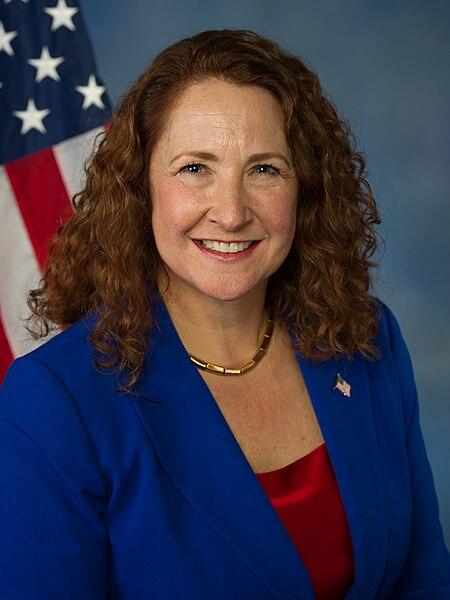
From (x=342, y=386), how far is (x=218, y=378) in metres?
0.35

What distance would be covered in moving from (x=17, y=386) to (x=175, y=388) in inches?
15.3

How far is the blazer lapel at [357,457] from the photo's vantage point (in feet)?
7.86

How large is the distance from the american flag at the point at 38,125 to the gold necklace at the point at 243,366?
1186 mm

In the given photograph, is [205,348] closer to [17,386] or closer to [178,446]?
[178,446]

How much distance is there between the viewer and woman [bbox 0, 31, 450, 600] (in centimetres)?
209

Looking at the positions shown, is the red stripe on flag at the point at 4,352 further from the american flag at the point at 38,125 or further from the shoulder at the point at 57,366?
the shoulder at the point at 57,366

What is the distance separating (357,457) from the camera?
249 cm

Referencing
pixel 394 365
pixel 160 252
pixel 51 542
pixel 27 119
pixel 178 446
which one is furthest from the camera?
pixel 27 119

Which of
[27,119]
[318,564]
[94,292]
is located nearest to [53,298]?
[94,292]

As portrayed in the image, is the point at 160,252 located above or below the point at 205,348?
above

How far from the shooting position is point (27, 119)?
3.67 m

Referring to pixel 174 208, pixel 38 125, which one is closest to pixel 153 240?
pixel 174 208

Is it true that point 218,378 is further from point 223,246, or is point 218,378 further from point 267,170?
point 267,170

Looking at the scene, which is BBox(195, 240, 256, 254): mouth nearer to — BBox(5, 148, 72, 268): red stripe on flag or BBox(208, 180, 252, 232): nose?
BBox(208, 180, 252, 232): nose
